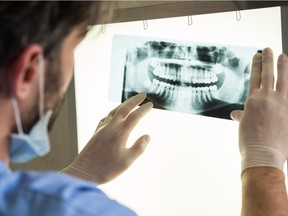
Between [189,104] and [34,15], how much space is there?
1.96ft

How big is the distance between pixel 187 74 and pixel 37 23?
0.56m

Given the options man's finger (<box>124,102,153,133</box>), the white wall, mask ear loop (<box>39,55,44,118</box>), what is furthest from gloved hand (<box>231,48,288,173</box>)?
mask ear loop (<box>39,55,44,118</box>)

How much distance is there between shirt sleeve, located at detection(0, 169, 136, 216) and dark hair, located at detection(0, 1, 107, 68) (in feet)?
0.65

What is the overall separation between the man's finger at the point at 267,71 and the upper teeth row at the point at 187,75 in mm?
134

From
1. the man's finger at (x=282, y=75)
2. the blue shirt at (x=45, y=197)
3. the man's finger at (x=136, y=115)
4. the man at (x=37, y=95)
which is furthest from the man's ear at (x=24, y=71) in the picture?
the man's finger at (x=282, y=75)

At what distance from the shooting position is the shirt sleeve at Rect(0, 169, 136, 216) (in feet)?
2.31

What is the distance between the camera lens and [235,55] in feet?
3.86

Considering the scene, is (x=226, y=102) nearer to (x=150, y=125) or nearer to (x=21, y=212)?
(x=150, y=125)

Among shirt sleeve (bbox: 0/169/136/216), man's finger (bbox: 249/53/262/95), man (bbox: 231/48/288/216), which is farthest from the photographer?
man's finger (bbox: 249/53/262/95)

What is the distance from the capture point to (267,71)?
1095 mm

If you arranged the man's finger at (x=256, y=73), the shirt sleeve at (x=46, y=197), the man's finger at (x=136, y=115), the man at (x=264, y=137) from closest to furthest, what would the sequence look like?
1. the shirt sleeve at (x=46, y=197)
2. the man at (x=264, y=137)
3. the man's finger at (x=256, y=73)
4. the man's finger at (x=136, y=115)

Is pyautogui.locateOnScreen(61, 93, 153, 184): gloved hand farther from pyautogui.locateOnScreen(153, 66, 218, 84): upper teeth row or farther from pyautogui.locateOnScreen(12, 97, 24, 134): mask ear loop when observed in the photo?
pyautogui.locateOnScreen(12, 97, 24, 134): mask ear loop

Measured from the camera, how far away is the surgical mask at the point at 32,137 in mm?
774

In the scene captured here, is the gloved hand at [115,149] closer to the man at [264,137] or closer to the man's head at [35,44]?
the man at [264,137]
